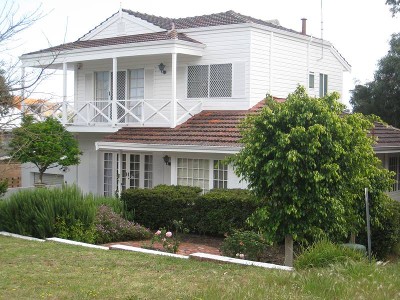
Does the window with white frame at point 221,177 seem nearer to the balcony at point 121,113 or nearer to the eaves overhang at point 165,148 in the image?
the eaves overhang at point 165,148

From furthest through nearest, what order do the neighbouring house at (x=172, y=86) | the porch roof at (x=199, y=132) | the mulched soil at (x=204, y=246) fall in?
the neighbouring house at (x=172, y=86) → the porch roof at (x=199, y=132) → the mulched soil at (x=204, y=246)

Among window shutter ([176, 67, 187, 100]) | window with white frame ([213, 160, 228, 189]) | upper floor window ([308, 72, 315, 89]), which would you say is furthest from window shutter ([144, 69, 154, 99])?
upper floor window ([308, 72, 315, 89])

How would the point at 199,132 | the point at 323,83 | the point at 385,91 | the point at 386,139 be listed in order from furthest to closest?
the point at 385,91 < the point at 323,83 < the point at 386,139 < the point at 199,132

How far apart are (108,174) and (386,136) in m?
9.83

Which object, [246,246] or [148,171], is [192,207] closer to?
[246,246]

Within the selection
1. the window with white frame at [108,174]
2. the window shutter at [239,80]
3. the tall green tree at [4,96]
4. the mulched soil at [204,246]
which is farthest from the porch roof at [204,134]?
the tall green tree at [4,96]

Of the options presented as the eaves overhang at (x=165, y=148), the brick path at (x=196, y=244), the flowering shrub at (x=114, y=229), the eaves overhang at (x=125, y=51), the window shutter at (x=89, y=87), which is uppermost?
the eaves overhang at (x=125, y=51)

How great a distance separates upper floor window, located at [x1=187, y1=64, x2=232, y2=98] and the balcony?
1.31 ft

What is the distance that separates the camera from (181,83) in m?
22.3

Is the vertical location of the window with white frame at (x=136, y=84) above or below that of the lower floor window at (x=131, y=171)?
above

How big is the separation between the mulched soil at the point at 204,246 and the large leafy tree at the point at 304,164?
92 centimetres

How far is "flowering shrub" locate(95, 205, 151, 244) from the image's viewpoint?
1520 centimetres

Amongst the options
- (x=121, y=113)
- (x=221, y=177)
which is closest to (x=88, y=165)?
(x=121, y=113)

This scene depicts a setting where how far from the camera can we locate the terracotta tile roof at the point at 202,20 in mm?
22056
